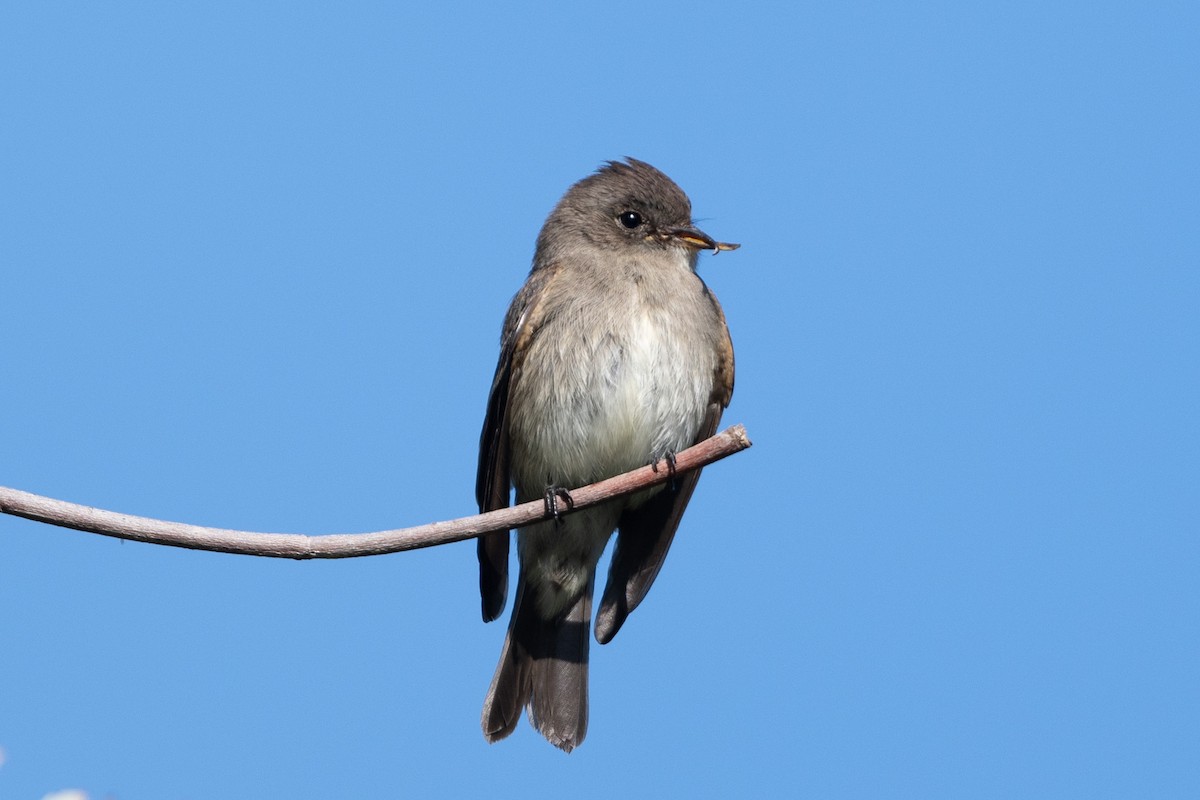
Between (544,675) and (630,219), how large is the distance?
7.25 ft

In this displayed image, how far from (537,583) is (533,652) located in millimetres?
339

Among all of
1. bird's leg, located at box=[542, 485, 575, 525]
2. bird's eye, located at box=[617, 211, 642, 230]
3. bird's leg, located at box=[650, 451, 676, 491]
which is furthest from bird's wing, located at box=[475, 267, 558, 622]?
bird's leg, located at box=[542, 485, 575, 525]

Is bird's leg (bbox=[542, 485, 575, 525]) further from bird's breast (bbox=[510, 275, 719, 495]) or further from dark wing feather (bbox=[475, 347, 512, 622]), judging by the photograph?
dark wing feather (bbox=[475, 347, 512, 622])

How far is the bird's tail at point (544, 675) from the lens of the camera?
22.9 feet

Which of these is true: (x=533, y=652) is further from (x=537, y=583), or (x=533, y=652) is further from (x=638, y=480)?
(x=638, y=480)

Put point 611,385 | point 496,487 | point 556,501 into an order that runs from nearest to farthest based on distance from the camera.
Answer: point 556,501
point 611,385
point 496,487

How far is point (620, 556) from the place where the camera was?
7.29 m

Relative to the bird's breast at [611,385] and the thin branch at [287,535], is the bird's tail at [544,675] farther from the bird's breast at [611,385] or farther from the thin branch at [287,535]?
the thin branch at [287,535]

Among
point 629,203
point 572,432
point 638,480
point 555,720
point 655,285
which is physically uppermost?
point 629,203

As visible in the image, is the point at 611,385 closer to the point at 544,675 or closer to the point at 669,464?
the point at 669,464

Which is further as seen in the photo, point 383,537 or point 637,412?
point 637,412

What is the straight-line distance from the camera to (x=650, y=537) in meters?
7.26

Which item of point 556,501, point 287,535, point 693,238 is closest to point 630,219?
point 693,238

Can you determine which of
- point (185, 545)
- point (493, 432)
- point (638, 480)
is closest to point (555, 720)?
point (493, 432)
